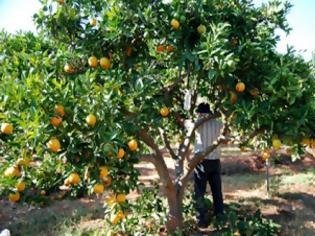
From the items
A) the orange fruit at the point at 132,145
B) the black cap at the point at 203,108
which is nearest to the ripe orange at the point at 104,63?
the orange fruit at the point at 132,145

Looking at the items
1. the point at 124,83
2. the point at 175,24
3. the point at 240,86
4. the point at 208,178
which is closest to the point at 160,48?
the point at 175,24

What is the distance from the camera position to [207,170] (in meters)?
5.25

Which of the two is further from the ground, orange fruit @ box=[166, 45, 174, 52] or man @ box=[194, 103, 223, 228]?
orange fruit @ box=[166, 45, 174, 52]

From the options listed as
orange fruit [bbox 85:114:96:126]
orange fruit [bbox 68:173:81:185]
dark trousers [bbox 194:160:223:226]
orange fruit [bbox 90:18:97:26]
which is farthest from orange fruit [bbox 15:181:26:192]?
dark trousers [bbox 194:160:223:226]

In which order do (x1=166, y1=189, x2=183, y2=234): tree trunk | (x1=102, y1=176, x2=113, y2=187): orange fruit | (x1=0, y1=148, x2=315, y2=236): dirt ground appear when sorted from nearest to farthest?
(x1=102, y1=176, x2=113, y2=187): orange fruit, (x1=166, y1=189, x2=183, y2=234): tree trunk, (x1=0, y1=148, x2=315, y2=236): dirt ground

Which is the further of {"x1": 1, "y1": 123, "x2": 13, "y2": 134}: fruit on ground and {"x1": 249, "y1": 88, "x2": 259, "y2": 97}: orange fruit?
{"x1": 249, "y1": 88, "x2": 259, "y2": 97}: orange fruit

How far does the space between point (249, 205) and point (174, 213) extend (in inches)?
66.0

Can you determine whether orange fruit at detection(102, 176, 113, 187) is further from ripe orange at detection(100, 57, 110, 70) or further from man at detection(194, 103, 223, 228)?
man at detection(194, 103, 223, 228)

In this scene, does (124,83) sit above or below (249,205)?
above

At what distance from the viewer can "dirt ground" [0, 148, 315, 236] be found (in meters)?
5.62

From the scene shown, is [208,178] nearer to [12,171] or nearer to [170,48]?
[170,48]

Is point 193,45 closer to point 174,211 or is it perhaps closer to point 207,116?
point 207,116

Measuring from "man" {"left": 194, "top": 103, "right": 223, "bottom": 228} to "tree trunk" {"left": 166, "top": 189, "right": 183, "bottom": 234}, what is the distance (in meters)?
0.34

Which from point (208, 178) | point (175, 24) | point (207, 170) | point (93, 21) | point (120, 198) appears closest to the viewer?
point (120, 198)
